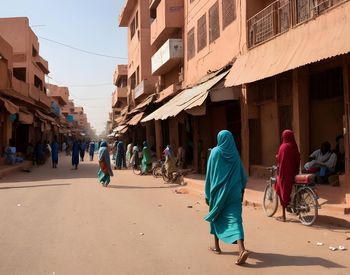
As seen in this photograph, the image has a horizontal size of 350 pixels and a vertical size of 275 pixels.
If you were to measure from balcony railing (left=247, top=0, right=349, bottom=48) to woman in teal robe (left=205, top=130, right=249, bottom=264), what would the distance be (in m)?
4.73

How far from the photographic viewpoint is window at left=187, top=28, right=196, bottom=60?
19.9 m

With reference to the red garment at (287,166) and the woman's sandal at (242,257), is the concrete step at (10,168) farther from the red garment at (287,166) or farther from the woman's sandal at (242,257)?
the woman's sandal at (242,257)

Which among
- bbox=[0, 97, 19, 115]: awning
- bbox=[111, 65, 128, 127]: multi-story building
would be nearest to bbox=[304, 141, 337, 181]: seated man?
bbox=[0, 97, 19, 115]: awning

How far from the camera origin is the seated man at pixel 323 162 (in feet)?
31.7

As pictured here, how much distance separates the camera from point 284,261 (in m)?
5.14

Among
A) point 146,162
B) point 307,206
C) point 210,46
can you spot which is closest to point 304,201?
point 307,206

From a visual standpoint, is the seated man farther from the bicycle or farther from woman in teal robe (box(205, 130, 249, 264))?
woman in teal robe (box(205, 130, 249, 264))

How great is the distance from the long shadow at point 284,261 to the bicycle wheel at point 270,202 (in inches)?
105

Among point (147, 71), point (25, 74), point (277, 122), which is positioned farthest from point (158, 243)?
point (25, 74)

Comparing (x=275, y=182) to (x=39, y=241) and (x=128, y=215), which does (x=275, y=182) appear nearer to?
(x=128, y=215)

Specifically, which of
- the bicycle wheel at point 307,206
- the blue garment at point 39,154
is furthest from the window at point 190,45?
the bicycle wheel at point 307,206

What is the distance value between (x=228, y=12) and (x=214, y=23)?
6.29ft

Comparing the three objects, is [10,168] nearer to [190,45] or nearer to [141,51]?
[190,45]

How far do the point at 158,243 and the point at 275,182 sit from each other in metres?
2.78
